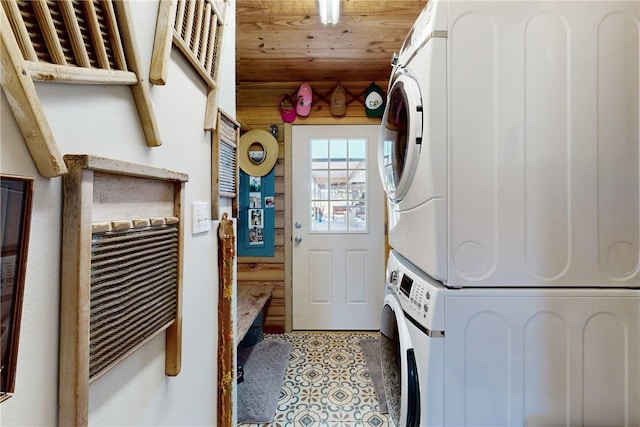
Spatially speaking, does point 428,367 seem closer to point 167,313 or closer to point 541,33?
point 167,313

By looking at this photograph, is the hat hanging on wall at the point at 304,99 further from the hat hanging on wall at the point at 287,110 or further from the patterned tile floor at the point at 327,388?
the patterned tile floor at the point at 327,388

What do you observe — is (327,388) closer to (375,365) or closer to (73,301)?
(375,365)

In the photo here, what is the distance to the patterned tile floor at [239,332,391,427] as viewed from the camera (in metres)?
1.79

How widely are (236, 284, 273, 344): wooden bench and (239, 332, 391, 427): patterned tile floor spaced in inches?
19.0

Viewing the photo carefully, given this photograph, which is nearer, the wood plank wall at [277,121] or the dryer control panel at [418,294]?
the dryer control panel at [418,294]

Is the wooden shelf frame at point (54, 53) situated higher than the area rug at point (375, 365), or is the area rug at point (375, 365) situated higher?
the wooden shelf frame at point (54, 53)

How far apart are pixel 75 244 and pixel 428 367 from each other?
981 millimetres

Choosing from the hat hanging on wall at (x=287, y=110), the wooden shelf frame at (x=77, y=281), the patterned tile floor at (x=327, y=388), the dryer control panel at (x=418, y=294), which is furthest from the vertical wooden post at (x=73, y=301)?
the hat hanging on wall at (x=287, y=110)

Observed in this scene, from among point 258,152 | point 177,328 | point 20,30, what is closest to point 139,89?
point 20,30

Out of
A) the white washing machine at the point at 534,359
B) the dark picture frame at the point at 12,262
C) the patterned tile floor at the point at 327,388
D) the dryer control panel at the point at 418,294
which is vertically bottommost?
the patterned tile floor at the point at 327,388

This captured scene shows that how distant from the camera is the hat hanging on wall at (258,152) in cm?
296

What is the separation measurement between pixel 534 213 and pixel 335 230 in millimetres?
2113

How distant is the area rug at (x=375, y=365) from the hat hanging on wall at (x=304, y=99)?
2.16 meters

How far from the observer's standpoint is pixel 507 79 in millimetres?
1010
